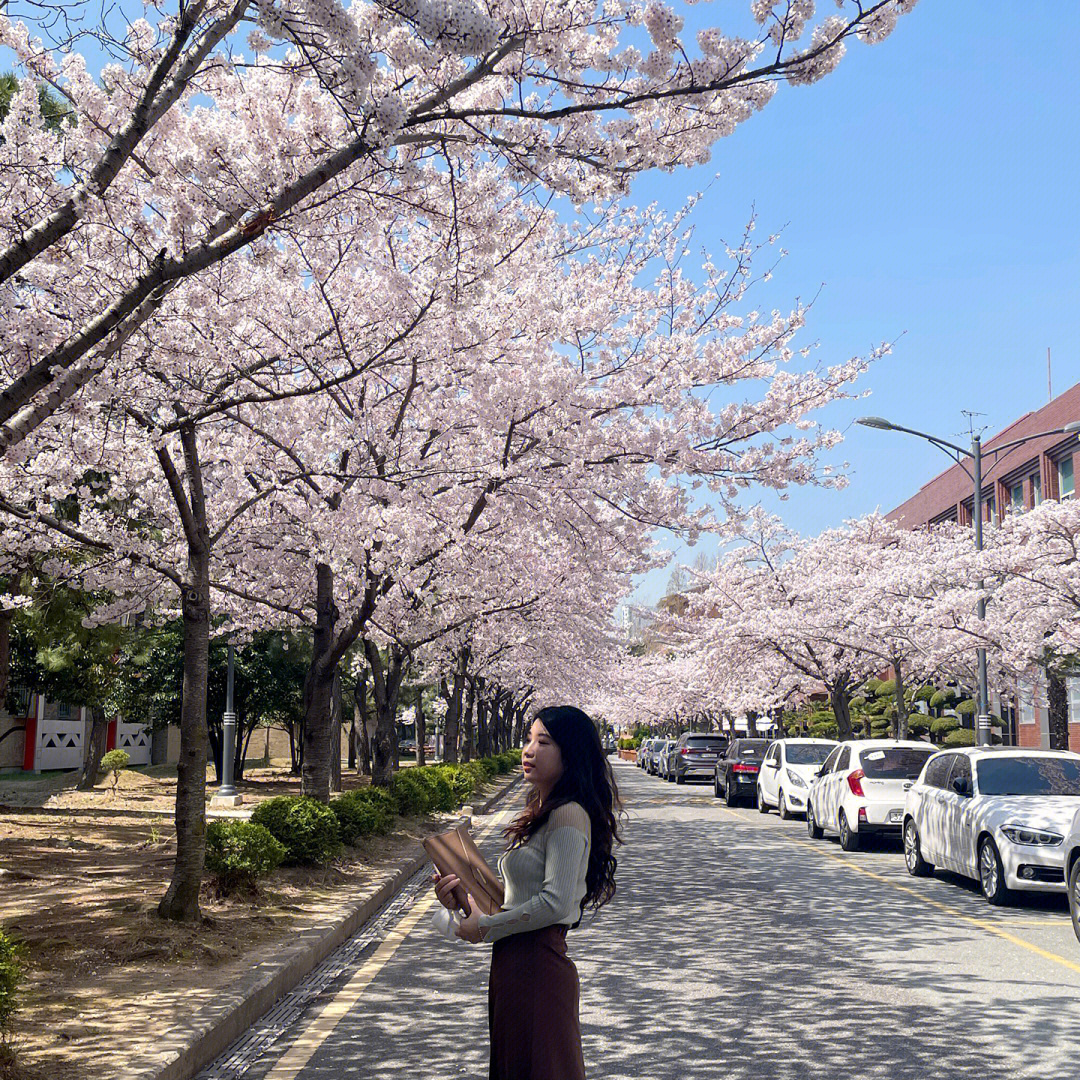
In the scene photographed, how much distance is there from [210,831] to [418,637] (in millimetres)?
11199

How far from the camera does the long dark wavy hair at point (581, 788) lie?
393 centimetres

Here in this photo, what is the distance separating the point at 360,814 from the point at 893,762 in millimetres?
8233

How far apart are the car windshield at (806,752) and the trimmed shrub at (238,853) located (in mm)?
16065

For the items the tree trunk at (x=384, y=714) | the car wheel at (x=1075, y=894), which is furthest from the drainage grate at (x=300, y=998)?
the tree trunk at (x=384, y=714)

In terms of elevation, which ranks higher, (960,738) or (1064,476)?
(1064,476)

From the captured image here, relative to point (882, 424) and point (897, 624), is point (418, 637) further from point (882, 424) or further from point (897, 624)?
point (897, 624)

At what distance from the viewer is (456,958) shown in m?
9.59

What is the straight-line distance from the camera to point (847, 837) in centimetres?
1844

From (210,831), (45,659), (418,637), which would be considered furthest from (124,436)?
(45,659)

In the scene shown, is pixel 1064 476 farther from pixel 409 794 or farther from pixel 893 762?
pixel 409 794

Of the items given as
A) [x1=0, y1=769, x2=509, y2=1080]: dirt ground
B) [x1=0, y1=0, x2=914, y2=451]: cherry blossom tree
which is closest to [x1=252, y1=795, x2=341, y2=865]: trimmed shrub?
[x1=0, y1=769, x2=509, y2=1080]: dirt ground

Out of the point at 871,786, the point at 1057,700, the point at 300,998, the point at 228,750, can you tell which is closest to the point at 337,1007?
the point at 300,998

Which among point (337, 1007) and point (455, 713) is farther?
point (455, 713)

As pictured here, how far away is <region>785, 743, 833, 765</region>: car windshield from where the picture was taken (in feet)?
83.1
